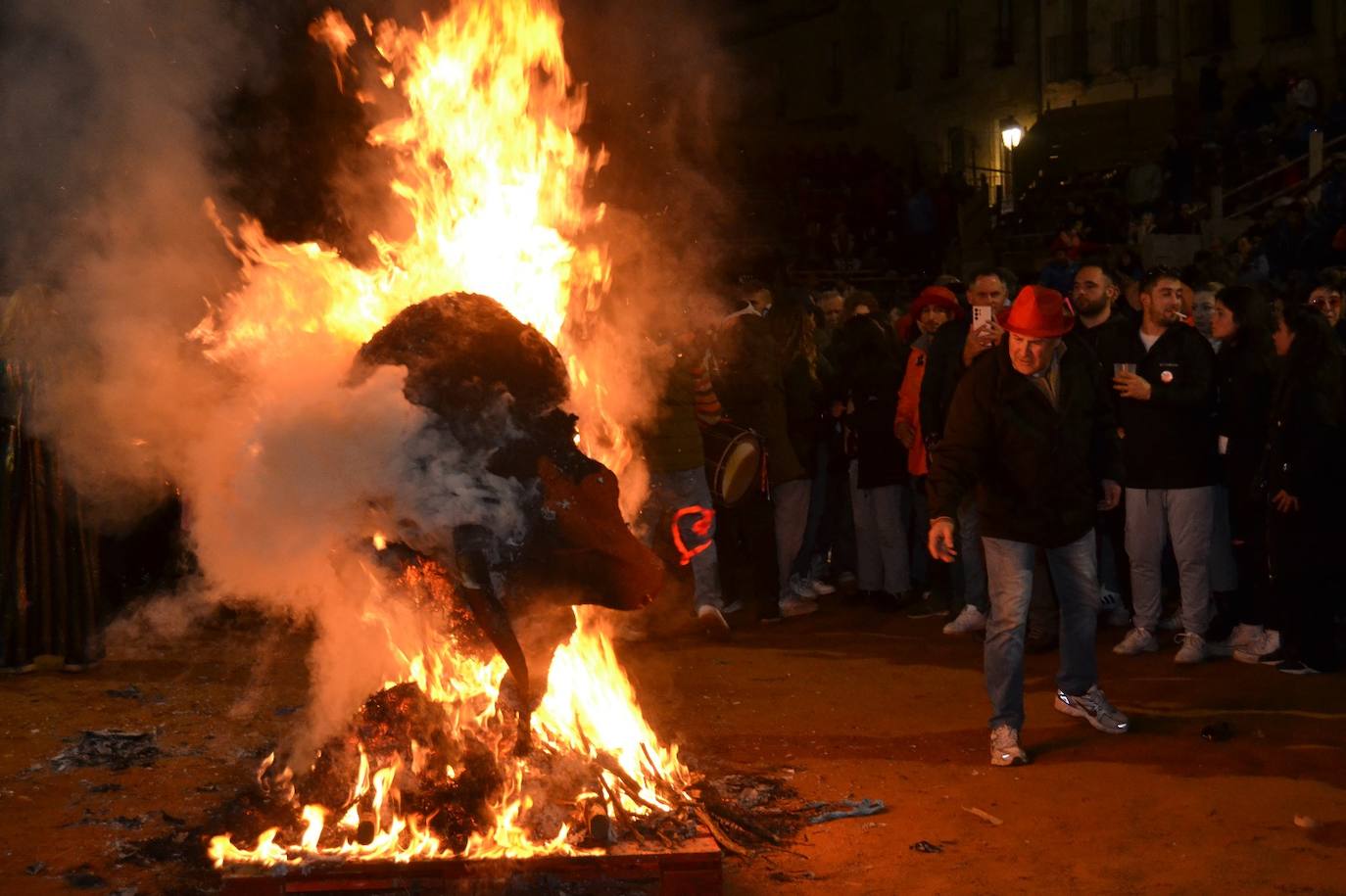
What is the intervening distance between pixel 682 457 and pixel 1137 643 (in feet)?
10.5

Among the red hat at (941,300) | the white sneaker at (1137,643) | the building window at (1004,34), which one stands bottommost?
the white sneaker at (1137,643)

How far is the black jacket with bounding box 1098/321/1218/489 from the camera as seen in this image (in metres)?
8.30

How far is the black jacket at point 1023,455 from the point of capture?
21.4ft

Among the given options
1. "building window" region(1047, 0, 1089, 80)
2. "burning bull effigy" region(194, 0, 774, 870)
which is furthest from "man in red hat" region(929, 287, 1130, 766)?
"building window" region(1047, 0, 1089, 80)

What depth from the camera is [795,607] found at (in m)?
10.5

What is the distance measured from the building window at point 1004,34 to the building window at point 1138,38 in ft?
14.3

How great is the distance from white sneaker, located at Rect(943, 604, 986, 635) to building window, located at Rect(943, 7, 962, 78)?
111 feet

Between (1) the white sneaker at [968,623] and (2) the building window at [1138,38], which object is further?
(2) the building window at [1138,38]

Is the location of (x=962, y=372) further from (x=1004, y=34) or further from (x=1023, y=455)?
(x=1004, y=34)

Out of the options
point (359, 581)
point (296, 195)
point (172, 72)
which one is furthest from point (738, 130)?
point (359, 581)

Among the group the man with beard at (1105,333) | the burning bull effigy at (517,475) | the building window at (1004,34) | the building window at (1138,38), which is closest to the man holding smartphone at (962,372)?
the man with beard at (1105,333)

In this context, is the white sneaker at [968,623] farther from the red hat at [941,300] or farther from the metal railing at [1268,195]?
the metal railing at [1268,195]

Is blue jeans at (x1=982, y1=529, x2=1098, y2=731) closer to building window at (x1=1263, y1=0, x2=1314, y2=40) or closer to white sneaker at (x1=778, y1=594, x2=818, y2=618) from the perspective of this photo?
white sneaker at (x1=778, y1=594, x2=818, y2=618)

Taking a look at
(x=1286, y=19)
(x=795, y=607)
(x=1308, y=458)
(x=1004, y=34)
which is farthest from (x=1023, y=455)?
(x=1004, y=34)
